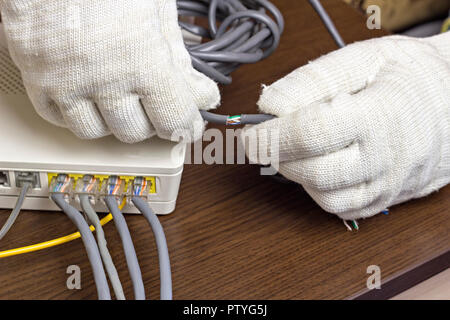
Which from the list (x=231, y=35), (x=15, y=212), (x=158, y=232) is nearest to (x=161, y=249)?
(x=158, y=232)

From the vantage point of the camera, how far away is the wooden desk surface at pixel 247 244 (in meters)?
0.39

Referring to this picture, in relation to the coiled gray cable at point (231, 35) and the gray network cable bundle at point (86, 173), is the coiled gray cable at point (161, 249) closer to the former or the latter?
the gray network cable bundle at point (86, 173)

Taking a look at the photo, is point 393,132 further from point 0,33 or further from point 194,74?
point 0,33

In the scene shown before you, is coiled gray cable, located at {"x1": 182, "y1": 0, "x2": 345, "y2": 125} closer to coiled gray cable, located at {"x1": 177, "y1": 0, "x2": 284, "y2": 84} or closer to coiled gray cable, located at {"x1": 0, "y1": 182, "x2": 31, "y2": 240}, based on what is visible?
coiled gray cable, located at {"x1": 177, "y1": 0, "x2": 284, "y2": 84}

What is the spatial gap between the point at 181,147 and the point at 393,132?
0.54ft

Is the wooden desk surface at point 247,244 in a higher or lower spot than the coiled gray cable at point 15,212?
lower

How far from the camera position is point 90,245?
376mm

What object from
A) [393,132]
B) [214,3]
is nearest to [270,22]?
[214,3]

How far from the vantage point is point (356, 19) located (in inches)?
26.8

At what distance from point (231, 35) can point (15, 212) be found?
0.25 metres

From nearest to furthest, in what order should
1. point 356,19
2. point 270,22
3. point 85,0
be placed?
1. point 85,0
2. point 270,22
3. point 356,19

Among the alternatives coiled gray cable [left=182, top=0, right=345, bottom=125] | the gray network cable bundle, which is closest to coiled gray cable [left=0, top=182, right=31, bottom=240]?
the gray network cable bundle

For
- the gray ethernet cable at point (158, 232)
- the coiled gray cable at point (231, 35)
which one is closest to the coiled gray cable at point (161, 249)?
the gray ethernet cable at point (158, 232)

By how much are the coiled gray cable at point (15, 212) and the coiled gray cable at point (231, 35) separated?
0.15 meters
